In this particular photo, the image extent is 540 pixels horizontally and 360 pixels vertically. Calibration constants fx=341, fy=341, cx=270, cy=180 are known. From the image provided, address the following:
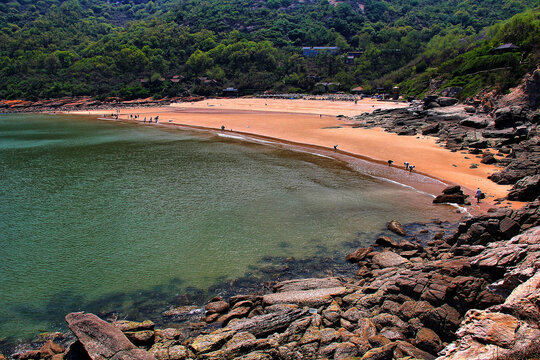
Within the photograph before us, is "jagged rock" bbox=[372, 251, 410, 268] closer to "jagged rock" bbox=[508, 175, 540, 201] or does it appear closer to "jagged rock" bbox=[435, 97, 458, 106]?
"jagged rock" bbox=[508, 175, 540, 201]

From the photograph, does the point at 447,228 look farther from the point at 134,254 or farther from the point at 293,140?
the point at 293,140

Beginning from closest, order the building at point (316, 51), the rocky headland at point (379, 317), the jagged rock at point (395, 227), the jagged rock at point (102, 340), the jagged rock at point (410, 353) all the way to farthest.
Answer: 1. the rocky headland at point (379, 317)
2. the jagged rock at point (410, 353)
3. the jagged rock at point (102, 340)
4. the jagged rock at point (395, 227)
5. the building at point (316, 51)

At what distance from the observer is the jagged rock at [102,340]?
9.03 m

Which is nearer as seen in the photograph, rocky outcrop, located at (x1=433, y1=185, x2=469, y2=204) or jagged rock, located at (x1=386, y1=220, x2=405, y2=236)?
jagged rock, located at (x1=386, y1=220, x2=405, y2=236)

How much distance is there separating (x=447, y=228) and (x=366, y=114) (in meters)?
45.0

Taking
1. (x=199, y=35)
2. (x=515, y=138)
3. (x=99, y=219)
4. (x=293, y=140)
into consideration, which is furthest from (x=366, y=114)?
(x=199, y=35)

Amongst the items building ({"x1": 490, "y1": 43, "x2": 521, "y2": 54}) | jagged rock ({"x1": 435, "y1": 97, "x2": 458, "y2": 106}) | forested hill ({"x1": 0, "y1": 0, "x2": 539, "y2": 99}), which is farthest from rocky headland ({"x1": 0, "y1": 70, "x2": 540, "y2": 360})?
forested hill ({"x1": 0, "y1": 0, "x2": 539, "y2": 99})

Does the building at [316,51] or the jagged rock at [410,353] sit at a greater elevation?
the building at [316,51]

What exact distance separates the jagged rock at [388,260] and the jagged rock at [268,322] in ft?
16.9

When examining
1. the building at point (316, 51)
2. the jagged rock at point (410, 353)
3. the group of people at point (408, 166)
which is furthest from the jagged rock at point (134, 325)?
the building at point (316, 51)

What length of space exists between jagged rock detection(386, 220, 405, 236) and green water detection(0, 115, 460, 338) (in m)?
0.52

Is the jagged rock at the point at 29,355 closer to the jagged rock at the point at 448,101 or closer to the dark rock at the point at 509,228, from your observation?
the dark rock at the point at 509,228

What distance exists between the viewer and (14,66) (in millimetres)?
118312

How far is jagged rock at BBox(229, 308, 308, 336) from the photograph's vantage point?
10.4m
